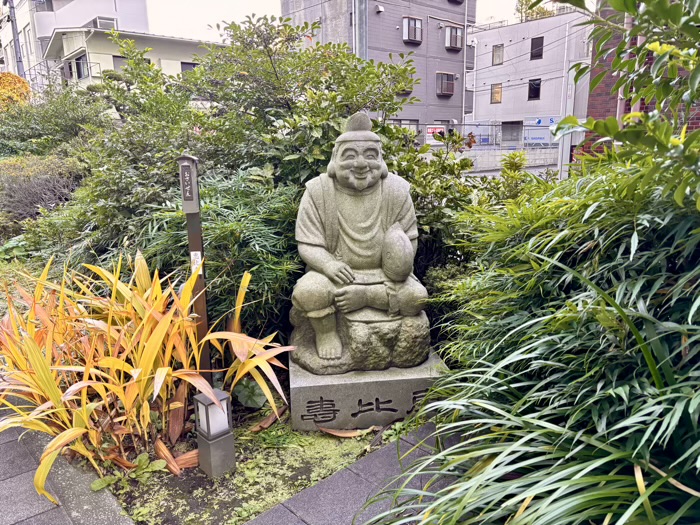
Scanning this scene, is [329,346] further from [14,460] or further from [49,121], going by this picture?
[49,121]

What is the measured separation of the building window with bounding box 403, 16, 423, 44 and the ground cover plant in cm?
1718

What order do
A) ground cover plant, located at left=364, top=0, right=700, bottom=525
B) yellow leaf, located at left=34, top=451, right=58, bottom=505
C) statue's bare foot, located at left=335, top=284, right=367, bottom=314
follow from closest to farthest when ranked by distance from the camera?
ground cover plant, located at left=364, top=0, right=700, bottom=525
yellow leaf, located at left=34, top=451, right=58, bottom=505
statue's bare foot, located at left=335, top=284, right=367, bottom=314

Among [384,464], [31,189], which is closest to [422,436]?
[384,464]

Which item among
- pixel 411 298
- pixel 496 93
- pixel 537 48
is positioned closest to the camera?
pixel 411 298

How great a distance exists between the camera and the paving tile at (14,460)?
2.46 metres

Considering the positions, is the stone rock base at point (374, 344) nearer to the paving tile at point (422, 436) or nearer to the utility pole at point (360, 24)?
the paving tile at point (422, 436)

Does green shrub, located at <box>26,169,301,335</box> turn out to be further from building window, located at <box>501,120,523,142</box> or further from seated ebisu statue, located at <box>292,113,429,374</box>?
building window, located at <box>501,120,523,142</box>

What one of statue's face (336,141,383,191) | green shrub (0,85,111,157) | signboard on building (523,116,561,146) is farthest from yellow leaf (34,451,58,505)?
signboard on building (523,116,561,146)

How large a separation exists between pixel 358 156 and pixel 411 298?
36.9 inches

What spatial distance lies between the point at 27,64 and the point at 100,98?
19.9 m

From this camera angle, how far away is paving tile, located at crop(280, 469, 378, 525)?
7.10 ft

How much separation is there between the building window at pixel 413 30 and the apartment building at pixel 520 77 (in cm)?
393

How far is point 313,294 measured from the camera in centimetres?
295

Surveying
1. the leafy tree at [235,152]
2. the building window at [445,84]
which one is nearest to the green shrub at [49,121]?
the leafy tree at [235,152]
